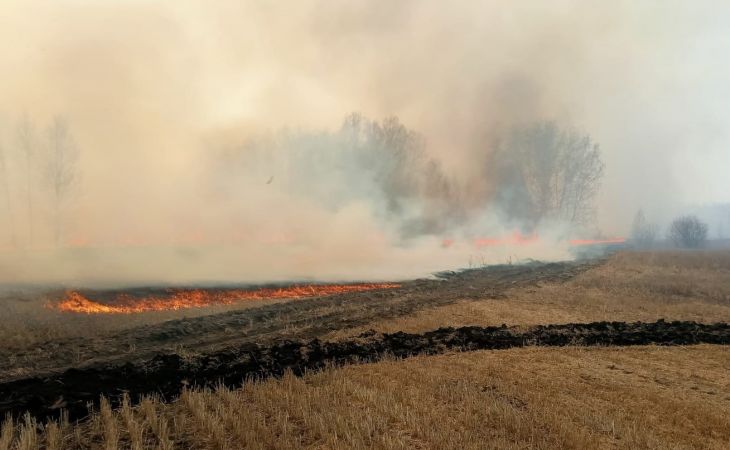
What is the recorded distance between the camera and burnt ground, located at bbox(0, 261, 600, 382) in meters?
13.9

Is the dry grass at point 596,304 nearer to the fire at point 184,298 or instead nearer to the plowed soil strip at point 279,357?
the plowed soil strip at point 279,357

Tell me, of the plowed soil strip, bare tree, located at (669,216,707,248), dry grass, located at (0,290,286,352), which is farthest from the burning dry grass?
bare tree, located at (669,216,707,248)

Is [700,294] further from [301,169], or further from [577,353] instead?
Answer: [301,169]

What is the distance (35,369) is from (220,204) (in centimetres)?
3090

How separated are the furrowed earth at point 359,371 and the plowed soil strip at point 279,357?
6cm

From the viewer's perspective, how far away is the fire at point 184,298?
23803 mm

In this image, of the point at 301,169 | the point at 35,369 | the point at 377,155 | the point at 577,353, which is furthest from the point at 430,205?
the point at 35,369

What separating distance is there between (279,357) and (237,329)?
5609mm

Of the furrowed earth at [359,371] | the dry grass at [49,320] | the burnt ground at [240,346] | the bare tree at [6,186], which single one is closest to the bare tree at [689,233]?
the furrowed earth at [359,371]

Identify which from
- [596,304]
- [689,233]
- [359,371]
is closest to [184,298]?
[359,371]

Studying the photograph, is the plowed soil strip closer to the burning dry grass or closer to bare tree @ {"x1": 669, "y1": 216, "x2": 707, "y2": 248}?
the burning dry grass

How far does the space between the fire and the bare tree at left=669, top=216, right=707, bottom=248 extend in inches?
3070

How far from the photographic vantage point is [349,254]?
4134cm

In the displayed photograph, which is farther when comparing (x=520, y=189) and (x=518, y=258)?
(x=520, y=189)
